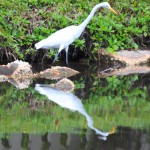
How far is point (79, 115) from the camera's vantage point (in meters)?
6.91

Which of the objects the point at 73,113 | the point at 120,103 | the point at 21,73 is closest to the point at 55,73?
the point at 21,73

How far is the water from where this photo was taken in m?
5.90

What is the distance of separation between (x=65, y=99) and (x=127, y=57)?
364 cm

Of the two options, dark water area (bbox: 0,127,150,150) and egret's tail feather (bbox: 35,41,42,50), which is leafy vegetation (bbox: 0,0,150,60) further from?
dark water area (bbox: 0,127,150,150)

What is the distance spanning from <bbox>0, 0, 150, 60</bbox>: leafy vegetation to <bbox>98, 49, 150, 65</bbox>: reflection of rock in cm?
11

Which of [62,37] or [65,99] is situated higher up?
[62,37]

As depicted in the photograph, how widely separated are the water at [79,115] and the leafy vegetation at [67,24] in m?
1.59

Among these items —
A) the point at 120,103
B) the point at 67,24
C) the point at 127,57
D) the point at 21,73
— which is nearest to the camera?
the point at 120,103

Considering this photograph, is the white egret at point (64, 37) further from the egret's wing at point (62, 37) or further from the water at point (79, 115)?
the water at point (79, 115)

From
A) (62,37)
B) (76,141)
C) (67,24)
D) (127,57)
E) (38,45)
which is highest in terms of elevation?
(67,24)

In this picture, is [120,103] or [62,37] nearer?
[120,103]

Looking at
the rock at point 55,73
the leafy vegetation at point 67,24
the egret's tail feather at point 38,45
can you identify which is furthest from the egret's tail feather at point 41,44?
Result: the rock at point 55,73

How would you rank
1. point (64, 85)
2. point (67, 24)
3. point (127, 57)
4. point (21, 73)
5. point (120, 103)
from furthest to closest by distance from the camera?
point (67, 24) < point (127, 57) < point (21, 73) < point (64, 85) < point (120, 103)

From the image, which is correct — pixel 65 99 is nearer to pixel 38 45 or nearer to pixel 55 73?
pixel 55 73
